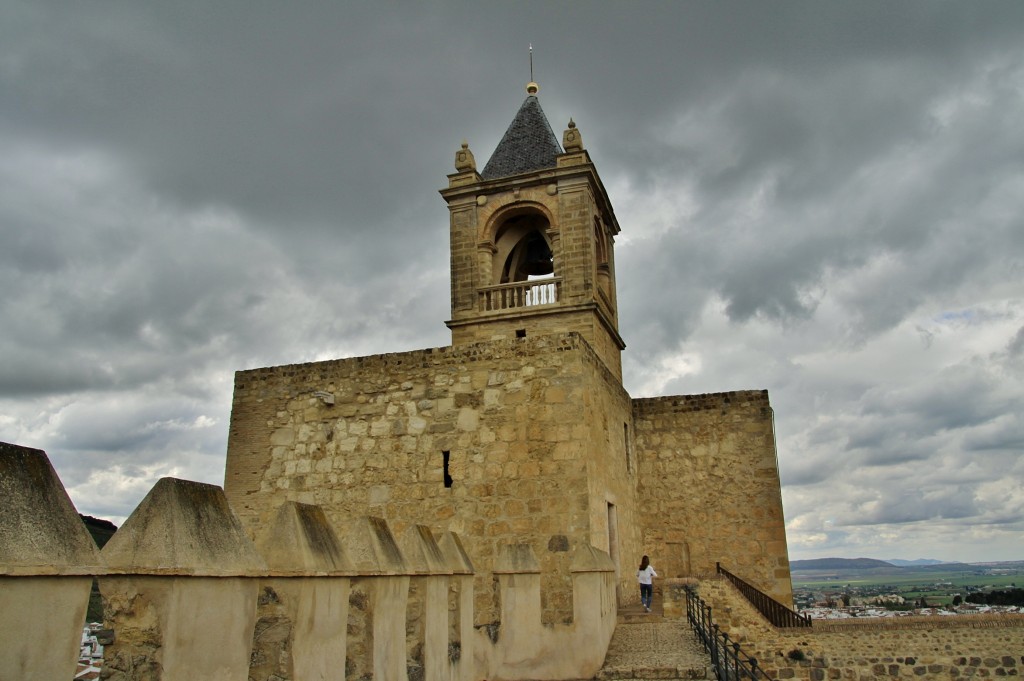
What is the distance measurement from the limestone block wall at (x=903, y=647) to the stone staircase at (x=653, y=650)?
1.80 m

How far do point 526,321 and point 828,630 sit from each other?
26.8 feet

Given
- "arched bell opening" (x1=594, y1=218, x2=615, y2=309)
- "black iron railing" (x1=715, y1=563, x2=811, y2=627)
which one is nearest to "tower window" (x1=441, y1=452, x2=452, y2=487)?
"black iron railing" (x1=715, y1=563, x2=811, y2=627)

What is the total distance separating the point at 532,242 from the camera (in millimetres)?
19984

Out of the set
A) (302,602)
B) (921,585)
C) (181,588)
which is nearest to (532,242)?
(302,602)

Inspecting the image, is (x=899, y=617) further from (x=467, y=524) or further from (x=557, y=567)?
(x=467, y=524)

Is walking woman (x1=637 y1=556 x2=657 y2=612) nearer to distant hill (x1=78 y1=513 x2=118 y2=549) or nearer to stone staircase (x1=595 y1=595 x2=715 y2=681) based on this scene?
stone staircase (x1=595 y1=595 x2=715 y2=681)

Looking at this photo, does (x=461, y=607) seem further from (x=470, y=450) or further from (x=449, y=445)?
(x=449, y=445)

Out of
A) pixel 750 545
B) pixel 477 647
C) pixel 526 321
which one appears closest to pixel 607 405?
pixel 526 321

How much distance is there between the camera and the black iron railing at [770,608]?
47.6 ft

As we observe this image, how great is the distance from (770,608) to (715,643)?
18.5ft

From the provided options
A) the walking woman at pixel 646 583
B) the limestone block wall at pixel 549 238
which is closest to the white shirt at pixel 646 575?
the walking woman at pixel 646 583

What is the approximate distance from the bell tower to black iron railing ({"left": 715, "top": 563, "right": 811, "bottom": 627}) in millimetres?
A: 5290

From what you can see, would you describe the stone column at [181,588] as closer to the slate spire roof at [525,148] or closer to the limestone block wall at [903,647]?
the limestone block wall at [903,647]

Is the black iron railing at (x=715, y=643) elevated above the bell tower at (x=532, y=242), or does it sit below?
below
